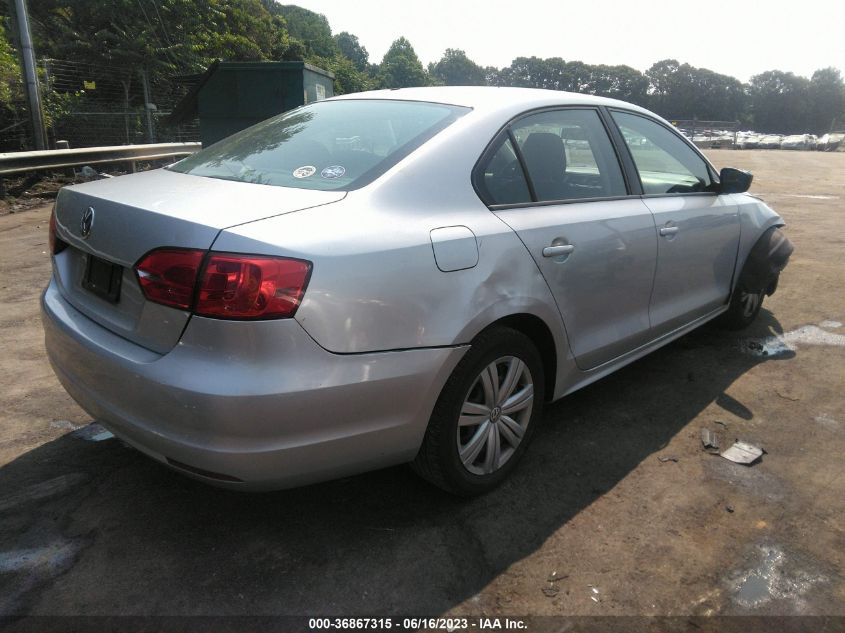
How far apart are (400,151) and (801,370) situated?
10.5 feet

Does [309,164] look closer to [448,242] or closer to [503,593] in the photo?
[448,242]

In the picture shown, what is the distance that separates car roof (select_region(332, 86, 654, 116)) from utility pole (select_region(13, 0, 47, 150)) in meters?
10.2

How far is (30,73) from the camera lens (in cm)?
1106

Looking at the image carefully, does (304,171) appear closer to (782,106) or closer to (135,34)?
(135,34)

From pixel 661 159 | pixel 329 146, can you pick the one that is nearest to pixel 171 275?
pixel 329 146

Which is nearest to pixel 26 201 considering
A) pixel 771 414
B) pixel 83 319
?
pixel 83 319

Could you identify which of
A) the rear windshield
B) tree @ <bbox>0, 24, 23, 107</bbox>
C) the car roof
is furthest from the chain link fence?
the car roof

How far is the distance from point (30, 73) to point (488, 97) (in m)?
11.2

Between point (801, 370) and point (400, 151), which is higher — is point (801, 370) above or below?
below

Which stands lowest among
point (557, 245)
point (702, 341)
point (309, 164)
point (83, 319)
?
point (702, 341)

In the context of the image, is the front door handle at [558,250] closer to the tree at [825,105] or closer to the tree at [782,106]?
the tree at [782,106]

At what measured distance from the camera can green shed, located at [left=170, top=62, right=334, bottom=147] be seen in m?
9.30

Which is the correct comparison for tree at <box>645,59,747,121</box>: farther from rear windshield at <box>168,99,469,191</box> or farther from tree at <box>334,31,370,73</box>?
rear windshield at <box>168,99,469,191</box>

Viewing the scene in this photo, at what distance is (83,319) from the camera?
242 cm
